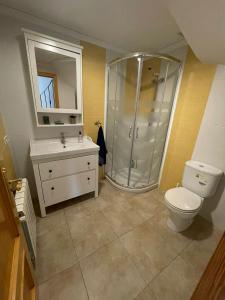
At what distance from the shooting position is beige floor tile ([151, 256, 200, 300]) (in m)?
1.06

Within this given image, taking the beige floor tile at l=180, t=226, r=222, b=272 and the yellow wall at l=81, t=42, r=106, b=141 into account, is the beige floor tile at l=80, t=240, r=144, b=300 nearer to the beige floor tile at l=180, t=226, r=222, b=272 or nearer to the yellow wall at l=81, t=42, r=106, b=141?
the beige floor tile at l=180, t=226, r=222, b=272

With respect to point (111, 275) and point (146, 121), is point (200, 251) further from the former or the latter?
point (146, 121)

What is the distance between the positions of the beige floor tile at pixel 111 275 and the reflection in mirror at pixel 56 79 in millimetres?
1780

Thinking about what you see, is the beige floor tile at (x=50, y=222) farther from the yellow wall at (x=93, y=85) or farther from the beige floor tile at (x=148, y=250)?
the yellow wall at (x=93, y=85)

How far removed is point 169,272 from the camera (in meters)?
1.20

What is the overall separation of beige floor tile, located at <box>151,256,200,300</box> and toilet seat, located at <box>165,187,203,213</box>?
0.49 metres

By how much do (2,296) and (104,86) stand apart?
7.37 feet

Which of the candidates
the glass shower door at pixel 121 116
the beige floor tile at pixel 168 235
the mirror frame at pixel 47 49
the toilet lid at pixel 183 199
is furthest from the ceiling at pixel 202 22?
the beige floor tile at pixel 168 235

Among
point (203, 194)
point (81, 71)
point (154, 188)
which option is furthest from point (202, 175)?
point (81, 71)

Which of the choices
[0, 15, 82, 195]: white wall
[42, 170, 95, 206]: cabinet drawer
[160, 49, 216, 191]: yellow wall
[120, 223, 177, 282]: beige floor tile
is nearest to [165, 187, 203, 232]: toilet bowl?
[120, 223, 177, 282]: beige floor tile

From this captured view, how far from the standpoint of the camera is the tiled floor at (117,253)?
1.08m

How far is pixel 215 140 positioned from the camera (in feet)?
5.18

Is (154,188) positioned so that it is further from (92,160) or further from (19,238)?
(19,238)

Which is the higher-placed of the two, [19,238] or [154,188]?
[19,238]
